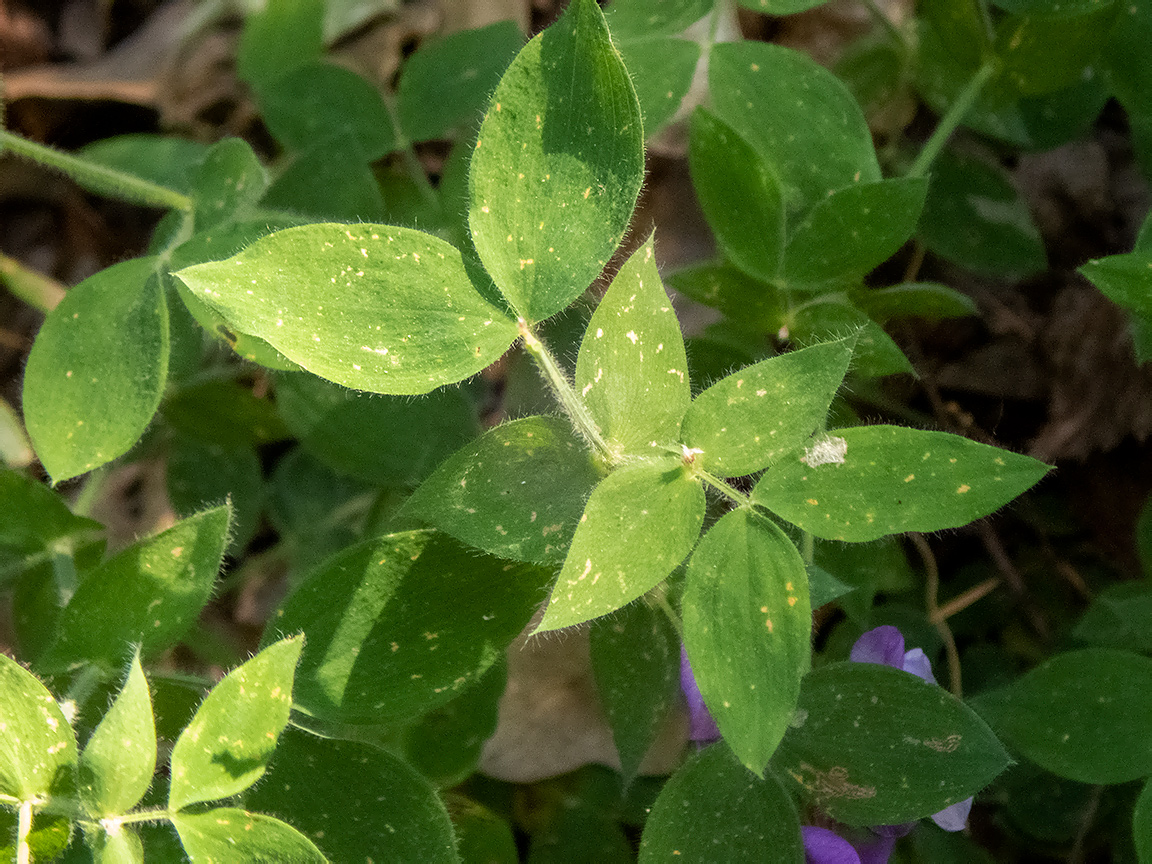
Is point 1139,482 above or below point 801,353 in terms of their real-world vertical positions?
below

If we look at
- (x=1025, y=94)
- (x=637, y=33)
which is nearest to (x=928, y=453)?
(x=637, y=33)

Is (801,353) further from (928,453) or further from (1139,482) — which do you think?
(1139,482)

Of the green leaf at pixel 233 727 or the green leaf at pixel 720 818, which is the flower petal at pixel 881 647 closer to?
the green leaf at pixel 720 818

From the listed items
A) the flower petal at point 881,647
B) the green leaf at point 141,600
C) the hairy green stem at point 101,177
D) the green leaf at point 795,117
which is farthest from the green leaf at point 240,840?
the green leaf at point 795,117

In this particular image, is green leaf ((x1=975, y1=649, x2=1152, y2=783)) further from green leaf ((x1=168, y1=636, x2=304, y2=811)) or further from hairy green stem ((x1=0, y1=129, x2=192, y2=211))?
hairy green stem ((x1=0, y1=129, x2=192, y2=211))

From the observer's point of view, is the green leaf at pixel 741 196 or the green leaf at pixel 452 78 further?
the green leaf at pixel 452 78
